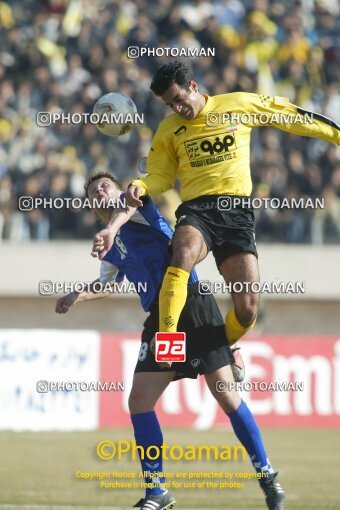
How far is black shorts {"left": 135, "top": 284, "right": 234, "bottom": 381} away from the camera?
8055mm

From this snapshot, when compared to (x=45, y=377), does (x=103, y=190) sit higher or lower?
lower

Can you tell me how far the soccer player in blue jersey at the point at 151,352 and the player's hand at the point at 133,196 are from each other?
0.28 ft

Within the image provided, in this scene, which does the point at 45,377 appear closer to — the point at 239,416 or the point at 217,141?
the point at 239,416

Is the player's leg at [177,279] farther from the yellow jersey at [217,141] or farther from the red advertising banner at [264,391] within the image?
the red advertising banner at [264,391]

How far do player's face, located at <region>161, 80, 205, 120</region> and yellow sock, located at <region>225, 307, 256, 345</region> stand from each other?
4.83ft

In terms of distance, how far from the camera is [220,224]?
8.09 meters

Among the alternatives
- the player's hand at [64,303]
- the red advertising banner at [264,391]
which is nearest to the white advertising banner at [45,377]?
the red advertising banner at [264,391]

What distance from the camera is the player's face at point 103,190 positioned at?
8.19 m

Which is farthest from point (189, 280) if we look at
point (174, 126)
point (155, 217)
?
point (174, 126)

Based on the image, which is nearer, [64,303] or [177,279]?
[177,279]

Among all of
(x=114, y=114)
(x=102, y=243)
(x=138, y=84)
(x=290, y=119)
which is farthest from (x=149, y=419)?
(x=138, y=84)

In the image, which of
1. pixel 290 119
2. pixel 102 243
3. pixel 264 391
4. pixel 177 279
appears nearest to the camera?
pixel 102 243

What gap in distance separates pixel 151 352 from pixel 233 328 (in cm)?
69

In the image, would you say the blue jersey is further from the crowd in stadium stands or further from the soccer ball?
the crowd in stadium stands
